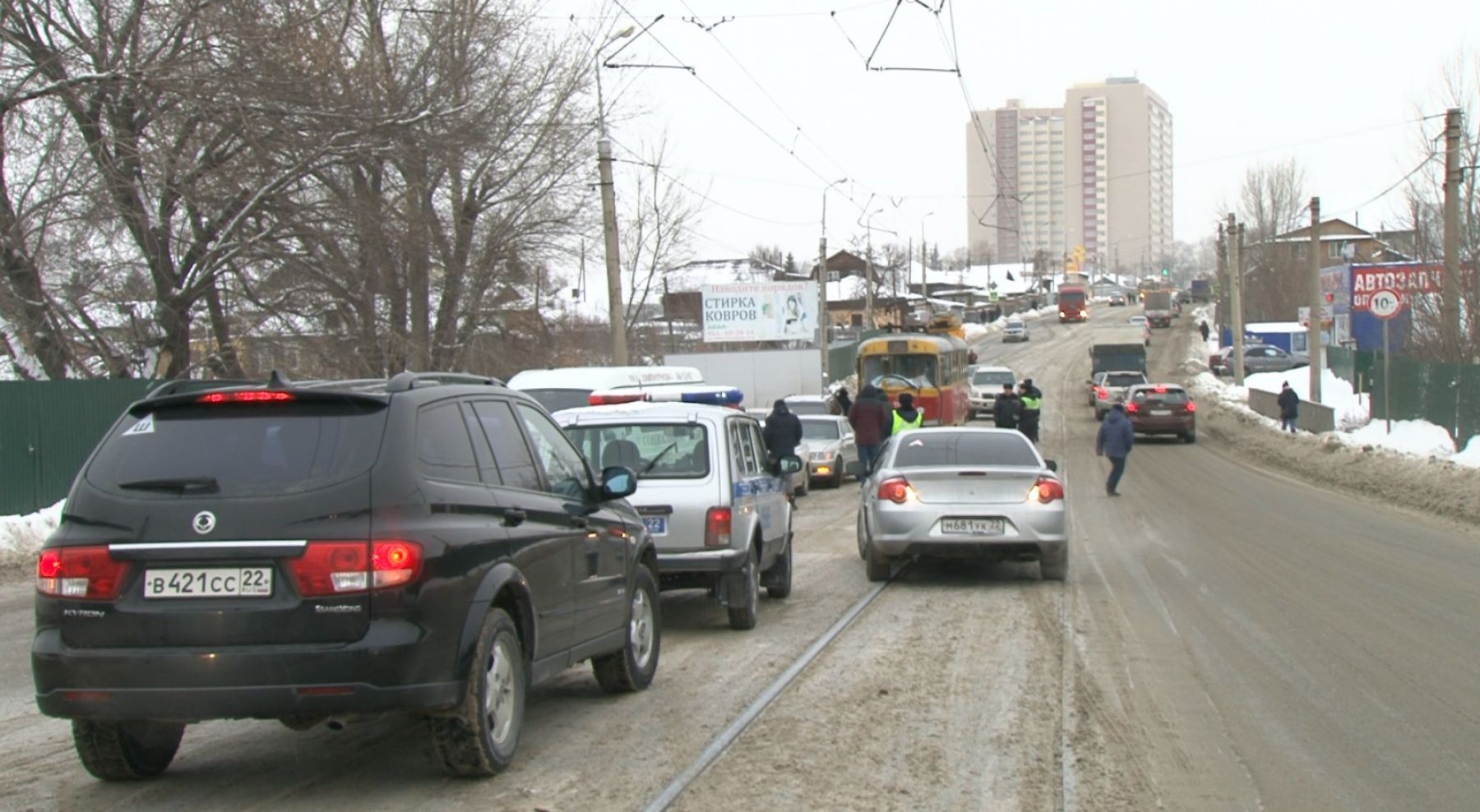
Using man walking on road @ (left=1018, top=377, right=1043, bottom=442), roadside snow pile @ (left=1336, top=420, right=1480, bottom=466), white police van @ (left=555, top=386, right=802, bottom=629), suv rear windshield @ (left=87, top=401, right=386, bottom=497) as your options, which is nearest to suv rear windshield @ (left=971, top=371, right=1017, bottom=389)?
roadside snow pile @ (left=1336, top=420, right=1480, bottom=466)

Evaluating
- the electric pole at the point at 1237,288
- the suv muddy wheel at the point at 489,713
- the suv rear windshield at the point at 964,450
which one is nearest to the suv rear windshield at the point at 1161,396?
the electric pole at the point at 1237,288

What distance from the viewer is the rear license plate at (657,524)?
996 cm

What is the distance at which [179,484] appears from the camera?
545 centimetres

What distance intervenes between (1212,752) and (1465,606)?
19.3 feet

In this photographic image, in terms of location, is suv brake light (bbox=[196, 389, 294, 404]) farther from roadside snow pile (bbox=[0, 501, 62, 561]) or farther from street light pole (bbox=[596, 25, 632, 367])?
street light pole (bbox=[596, 25, 632, 367])

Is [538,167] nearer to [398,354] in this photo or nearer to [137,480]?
[398,354]

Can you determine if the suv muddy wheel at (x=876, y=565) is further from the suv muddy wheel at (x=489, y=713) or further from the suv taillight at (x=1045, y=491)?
the suv muddy wheel at (x=489, y=713)

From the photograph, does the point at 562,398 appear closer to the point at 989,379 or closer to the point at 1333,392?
the point at 989,379

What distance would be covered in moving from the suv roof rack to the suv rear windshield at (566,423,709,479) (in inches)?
125

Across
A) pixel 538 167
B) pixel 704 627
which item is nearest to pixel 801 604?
pixel 704 627

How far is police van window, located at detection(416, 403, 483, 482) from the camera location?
575 cm

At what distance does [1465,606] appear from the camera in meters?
11.3

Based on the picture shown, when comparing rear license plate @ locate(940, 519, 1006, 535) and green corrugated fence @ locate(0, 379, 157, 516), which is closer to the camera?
rear license plate @ locate(940, 519, 1006, 535)

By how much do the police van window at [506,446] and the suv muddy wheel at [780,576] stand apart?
5.37 m
